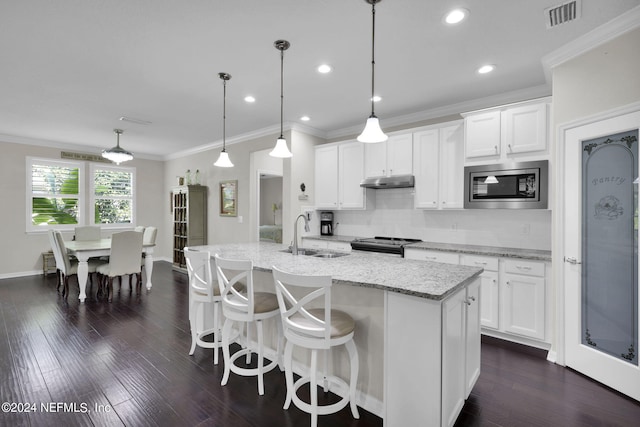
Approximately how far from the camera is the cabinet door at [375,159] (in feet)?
14.3

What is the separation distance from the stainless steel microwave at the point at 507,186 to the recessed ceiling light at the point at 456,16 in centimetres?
169

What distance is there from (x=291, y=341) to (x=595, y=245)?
2.53 m

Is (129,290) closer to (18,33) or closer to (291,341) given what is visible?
(18,33)

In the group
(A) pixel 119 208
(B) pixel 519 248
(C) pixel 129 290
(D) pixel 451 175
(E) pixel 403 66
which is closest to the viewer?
(E) pixel 403 66

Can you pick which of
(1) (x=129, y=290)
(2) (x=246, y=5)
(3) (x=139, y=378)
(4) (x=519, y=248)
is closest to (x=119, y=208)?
(1) (x=129, y=290)

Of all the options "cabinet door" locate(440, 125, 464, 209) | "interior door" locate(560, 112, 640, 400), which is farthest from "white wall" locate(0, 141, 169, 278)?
"interior door" locate(560, 112, 640, 400)

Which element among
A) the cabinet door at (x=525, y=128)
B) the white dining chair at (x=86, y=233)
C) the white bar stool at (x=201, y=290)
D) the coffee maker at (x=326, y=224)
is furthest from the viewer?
the white dining chair at (x=86, y=233)

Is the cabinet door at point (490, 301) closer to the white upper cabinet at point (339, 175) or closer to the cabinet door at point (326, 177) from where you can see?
the white upper cabinet at point (339, 175)

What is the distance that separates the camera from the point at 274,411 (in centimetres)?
203

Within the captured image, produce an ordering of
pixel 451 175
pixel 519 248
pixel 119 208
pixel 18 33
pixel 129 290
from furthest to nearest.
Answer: pixel 119 208, pixel 129 290, pixel 451 175, pixel 519 248, pixel 18 33

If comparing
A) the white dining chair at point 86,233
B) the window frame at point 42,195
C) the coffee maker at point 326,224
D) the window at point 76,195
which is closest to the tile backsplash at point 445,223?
the coffee maker at point 326,224

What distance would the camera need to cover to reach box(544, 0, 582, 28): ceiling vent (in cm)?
204

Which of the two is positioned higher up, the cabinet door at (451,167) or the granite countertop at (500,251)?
the cabinet door at (451,167)

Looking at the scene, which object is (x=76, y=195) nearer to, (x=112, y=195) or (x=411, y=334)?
(x=112, y=195)
